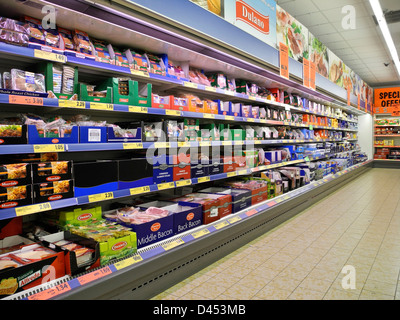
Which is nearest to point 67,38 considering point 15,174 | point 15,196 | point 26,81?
point 26,81

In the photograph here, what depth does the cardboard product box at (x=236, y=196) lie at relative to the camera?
3.28m

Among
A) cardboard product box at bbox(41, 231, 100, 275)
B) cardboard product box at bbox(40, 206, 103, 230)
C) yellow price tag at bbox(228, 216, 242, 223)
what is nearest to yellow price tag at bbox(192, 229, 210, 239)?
yellow price tag at bbox(228, 216, 242, 223)

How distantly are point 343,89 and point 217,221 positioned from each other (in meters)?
6.36

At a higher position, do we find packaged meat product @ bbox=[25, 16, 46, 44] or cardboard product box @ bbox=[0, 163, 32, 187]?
packaged meat product @ bbox=[25, 16, 46, 44]

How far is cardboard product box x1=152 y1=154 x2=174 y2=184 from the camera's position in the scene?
2547mm

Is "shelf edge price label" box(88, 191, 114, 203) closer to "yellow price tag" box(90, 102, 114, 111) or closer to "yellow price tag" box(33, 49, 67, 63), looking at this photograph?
"yellow price tag" box(90, 102, 114, 111)

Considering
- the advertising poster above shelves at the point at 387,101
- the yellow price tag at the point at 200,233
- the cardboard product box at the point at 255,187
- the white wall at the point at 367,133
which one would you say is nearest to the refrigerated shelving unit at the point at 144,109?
the yellow price tag at the point at 200,233

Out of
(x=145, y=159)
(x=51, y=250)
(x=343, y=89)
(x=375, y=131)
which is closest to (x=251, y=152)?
(x=145, y=159)

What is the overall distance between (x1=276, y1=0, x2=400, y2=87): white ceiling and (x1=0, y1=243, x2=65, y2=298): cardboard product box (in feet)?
16.1

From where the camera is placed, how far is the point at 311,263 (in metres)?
2.78

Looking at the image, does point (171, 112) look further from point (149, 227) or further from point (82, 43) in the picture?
point (149, 227)

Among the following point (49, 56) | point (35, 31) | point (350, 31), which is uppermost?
point (350, 31)

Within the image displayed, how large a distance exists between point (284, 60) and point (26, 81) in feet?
11.9

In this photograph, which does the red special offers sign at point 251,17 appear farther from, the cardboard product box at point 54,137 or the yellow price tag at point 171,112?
the cardboard product box at point 54,137
